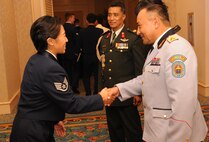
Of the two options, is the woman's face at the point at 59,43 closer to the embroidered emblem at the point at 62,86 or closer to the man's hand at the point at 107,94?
the embroidered emblem at the point at 62,86

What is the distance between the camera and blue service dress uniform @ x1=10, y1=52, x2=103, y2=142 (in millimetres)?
1824

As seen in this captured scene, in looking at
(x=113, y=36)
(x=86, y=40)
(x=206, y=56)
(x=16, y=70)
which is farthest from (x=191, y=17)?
(x=16, y=70)

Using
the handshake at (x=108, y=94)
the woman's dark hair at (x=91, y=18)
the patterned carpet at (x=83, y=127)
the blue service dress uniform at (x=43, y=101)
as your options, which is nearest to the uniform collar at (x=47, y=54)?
the blue service dress uniform at (x=43, y=101)

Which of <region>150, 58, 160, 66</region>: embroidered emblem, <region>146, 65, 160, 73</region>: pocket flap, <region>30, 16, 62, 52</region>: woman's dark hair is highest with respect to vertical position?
<region>30, 16, 62, 52</region>: woman's dark hair

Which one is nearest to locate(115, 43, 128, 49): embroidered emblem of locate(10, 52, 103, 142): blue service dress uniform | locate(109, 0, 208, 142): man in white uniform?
locate(109, 0, 208, 142): man in white uniform

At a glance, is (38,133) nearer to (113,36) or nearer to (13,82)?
(113,36)

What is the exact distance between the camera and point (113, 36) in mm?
2926

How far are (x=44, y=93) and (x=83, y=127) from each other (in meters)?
2.32

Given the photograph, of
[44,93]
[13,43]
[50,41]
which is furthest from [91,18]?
[44,93]

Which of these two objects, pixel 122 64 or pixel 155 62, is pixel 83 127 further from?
pixel 155 62

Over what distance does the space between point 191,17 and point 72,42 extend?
2471mm

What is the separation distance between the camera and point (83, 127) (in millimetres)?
4086

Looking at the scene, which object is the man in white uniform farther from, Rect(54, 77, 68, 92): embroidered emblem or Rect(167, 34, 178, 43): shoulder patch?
Rect(54, 77, 68, 92): embroidered emblem

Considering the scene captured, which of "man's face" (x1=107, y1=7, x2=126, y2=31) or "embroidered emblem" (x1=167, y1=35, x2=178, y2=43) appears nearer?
"embroidered emblem" (x1=167, y1=35, x2=178, y2=43)
